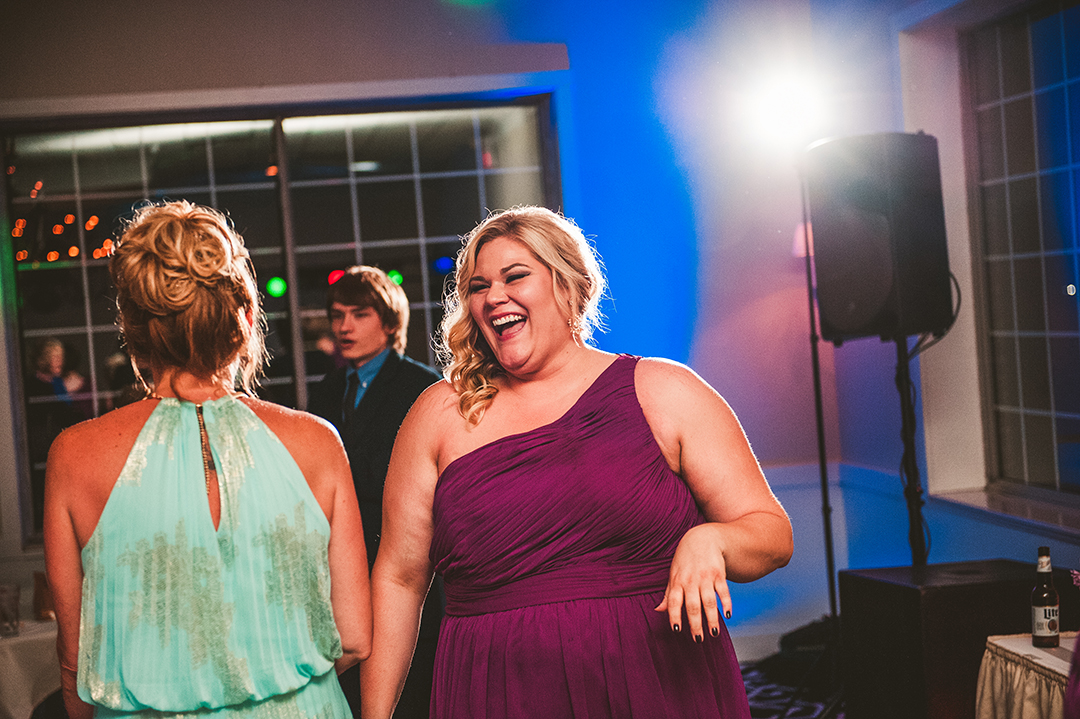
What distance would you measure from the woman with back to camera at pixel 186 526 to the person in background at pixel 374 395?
150 cm

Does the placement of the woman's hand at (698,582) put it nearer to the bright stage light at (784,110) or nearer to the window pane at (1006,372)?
the window pane at (1006,372)

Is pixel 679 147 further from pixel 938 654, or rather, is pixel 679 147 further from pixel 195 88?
pixel 938 654

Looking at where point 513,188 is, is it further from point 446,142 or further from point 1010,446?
point 1010,446

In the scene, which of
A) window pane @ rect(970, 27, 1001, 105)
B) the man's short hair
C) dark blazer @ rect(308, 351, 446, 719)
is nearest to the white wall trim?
the man's short hair

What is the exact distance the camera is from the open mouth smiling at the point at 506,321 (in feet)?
5.41

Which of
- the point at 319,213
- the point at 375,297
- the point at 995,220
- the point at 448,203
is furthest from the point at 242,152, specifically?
the point at 995,220

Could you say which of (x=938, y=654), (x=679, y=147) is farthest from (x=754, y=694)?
(x=679, y=147)

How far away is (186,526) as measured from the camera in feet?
4.58

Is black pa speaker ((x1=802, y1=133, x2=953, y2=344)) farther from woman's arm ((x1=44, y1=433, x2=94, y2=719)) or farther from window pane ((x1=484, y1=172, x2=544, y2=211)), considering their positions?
woman's arm ((x1=44, y1=433, x2=94, y2=719))

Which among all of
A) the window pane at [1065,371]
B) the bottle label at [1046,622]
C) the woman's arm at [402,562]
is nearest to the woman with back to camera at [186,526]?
the woman's arm at [402,562]

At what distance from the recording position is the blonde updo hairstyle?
140 centimetres

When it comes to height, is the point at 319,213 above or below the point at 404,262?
above

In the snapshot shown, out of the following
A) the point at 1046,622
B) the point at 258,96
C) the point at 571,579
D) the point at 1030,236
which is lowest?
the point at 1046,622

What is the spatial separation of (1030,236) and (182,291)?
3385 mm
